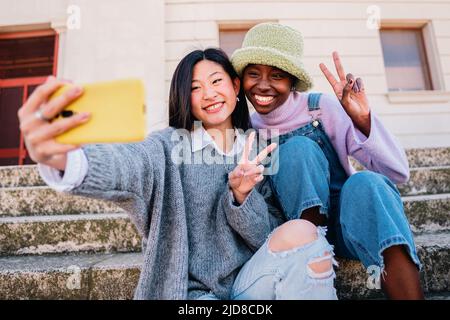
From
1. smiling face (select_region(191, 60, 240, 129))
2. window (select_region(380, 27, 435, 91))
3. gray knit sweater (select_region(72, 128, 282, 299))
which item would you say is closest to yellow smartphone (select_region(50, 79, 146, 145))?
gray knit sweater (select_region(72, 128, 282, 299))

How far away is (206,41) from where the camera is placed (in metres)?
A: 4.39

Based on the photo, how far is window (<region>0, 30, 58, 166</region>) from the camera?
477 centimetres

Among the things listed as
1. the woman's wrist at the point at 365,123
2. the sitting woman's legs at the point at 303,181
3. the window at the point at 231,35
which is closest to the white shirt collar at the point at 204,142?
the sitting woman's legs at the point at 303,181

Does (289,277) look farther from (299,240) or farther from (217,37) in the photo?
(217,37)

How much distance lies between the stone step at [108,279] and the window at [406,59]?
392cm

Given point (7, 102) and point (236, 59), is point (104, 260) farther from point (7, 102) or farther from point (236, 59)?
point (7, 102)

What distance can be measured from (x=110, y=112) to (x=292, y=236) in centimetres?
68

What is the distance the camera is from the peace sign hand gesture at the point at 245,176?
106cm

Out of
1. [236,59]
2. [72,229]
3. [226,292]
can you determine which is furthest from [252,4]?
[226,292]

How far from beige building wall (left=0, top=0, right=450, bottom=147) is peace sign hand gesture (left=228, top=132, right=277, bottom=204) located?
3.27m

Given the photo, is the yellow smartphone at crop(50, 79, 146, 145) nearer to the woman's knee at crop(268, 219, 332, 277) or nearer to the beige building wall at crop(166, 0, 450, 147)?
the woman's knee at crop(268, 219, 332, 277)

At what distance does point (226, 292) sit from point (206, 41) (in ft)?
12.8

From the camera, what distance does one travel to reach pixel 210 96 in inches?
52.9

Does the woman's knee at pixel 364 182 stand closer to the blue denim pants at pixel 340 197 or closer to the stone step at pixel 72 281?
the blue denim pants at pixel 340 197
